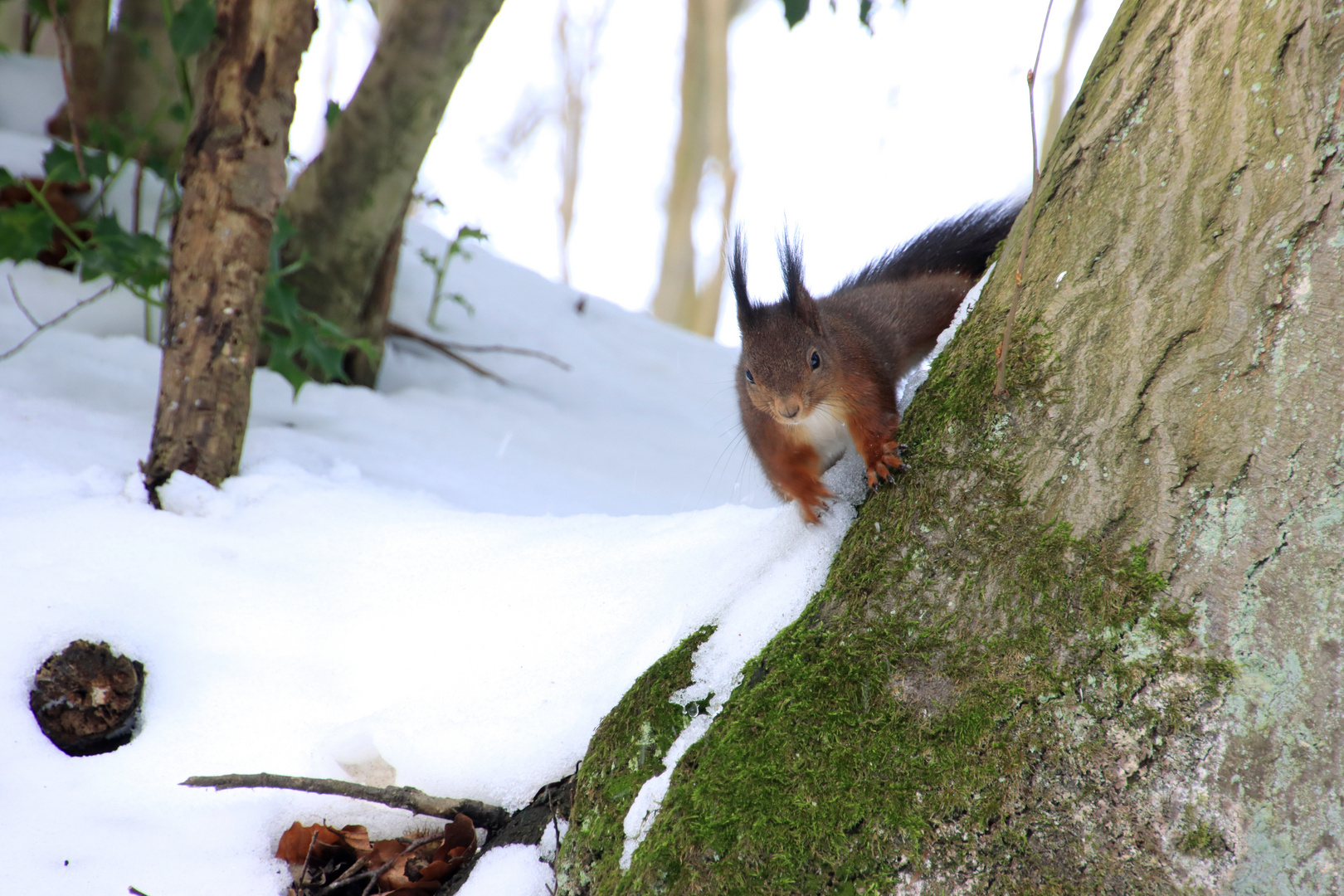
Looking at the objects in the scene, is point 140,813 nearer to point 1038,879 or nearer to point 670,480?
point 1038,879

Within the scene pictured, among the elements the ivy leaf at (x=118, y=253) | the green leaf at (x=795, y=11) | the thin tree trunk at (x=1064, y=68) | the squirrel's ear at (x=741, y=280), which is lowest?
the ivy leaf at (x=118, y=253)

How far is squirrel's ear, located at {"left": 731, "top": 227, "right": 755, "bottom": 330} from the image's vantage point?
1753 millimetres

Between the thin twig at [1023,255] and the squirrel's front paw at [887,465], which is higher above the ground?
the thin twig at [1023,255]

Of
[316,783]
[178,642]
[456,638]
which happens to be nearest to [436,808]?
[316,783]

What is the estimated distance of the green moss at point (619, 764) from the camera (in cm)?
105

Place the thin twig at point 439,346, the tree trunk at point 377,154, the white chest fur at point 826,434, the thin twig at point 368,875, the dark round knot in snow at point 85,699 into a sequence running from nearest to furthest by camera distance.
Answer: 1. the thin twig at point 368,875
2. the dark round knot in snow at point 85,699
3. the white chest fur at point 826,434
4. the tree trunk at point 377,154
5. the thin twig at point 439,346

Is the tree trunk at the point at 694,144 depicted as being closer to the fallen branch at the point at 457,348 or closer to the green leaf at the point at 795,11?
the fallen branch at the point at 457,348

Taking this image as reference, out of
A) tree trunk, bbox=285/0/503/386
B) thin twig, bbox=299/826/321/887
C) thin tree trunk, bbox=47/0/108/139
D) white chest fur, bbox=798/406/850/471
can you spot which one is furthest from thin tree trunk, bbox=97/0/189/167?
thin twig, bbox=299/826/321/887

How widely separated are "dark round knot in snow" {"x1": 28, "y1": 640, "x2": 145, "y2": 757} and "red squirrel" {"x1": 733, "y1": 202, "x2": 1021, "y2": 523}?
3.75 feet

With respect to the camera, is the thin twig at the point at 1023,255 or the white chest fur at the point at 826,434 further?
the white chest fur at the point at 826,434

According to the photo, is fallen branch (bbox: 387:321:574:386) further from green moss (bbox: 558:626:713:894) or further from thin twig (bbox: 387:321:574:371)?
green moss (bbox: 558:626:713:894)

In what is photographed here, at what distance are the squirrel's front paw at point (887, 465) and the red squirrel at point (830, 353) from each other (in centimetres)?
11

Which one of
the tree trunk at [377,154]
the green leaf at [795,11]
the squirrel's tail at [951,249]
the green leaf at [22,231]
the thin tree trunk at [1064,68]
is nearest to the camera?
the squirrel's tail at [951,249]

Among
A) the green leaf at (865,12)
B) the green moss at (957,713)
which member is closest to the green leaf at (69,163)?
the green leaf at (865,12)
